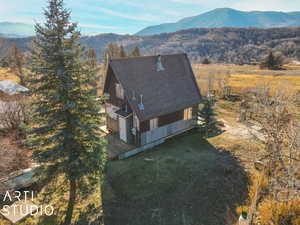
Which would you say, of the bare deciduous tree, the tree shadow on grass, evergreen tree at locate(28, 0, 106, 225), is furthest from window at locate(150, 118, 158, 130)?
the bare deciduous tree

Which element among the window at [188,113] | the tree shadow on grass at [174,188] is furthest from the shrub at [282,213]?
the window at [188,113]

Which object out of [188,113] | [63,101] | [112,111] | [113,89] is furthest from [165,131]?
A: [63,101]

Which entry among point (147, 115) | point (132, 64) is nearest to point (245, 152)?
point (147, 115)

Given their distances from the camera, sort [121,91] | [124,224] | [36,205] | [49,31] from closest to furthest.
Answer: [49,31], [124,224], [36,205], [121,91]

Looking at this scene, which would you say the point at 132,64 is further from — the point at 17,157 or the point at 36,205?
the point at 36,205

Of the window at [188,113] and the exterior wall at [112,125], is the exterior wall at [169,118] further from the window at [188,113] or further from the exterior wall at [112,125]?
the exterior wall at [112,125]

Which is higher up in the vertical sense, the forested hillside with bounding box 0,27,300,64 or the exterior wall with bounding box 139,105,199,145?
the forested hillside with bounding box 0,27,300,64

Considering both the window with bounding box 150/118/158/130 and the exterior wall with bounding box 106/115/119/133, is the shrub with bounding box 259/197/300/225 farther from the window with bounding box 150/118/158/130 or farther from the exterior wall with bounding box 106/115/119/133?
the exterior wall with bounding box 106/115/119/133
